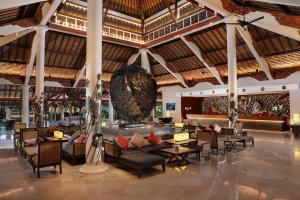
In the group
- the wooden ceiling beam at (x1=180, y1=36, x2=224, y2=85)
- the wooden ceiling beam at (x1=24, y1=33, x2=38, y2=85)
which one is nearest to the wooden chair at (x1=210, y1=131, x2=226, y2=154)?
the wooden ceiling beam at (x1=180, y1=36, x2=224, y2=85)

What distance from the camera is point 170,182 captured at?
4828 millimetres

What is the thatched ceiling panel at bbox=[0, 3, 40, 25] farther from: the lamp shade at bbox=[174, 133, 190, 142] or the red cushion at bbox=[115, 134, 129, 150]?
the lamp shade at bbox=[174, 133, 190, 142]

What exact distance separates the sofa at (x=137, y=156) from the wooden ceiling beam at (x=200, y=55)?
8035 millimetres

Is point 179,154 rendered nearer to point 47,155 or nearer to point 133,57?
point 47,155

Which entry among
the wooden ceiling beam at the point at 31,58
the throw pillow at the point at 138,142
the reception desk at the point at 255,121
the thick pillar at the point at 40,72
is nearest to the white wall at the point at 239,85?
the reception desk at the point at 255,121

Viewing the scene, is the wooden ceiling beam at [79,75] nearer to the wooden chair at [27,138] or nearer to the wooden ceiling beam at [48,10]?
the wooden ceiling beam at [48,10]

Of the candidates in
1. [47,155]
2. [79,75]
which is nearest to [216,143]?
[47,155]

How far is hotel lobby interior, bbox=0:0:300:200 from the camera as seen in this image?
5.00 meters

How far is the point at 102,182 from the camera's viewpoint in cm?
489

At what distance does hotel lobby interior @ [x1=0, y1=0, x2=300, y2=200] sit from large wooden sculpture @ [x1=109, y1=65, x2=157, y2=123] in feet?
0.13

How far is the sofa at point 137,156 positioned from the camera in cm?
529

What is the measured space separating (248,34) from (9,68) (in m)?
14.2

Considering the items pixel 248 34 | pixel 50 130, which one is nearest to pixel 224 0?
pixel 248 34

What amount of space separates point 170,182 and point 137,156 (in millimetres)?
1252
